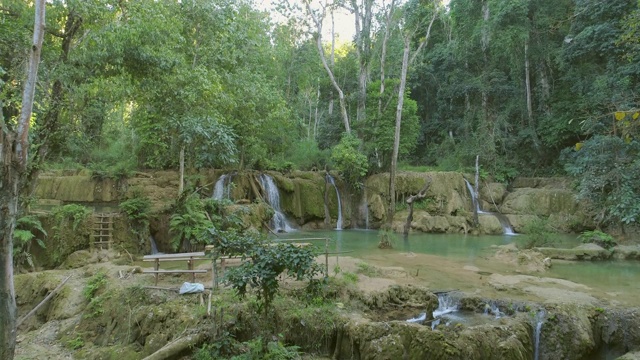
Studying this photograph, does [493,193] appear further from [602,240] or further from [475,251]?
[475,251]

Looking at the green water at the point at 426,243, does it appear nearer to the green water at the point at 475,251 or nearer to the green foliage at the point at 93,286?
the green water at the point at 475,251

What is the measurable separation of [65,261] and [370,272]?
27.0ft

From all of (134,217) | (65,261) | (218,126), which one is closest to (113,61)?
(218,126)

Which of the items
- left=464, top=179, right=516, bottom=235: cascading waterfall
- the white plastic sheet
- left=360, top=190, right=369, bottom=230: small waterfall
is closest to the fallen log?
the white plastic sheet

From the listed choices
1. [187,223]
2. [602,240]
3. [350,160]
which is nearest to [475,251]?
[602,240]

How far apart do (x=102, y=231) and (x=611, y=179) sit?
749 inches

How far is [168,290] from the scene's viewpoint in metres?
7.27

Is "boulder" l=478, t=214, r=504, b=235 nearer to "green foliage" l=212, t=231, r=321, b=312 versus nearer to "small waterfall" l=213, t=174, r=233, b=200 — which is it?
"small waterfall" l=213, t=174, r=233, b=200

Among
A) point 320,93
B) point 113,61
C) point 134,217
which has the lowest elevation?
point 134,217

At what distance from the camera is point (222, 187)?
61.0 ft

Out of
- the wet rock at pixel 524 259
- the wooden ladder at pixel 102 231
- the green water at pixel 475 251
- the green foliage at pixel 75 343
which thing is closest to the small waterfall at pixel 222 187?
the green water at pixel 475 251

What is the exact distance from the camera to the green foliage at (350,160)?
68.0ft

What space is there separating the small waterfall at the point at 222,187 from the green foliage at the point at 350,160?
5.72 meters

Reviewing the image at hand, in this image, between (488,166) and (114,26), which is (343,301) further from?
(488,166)
